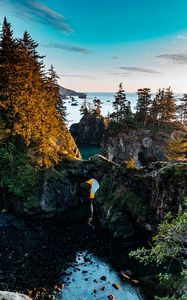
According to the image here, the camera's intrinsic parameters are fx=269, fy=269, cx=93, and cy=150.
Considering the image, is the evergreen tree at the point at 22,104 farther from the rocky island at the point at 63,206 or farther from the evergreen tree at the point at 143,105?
the evergreen tree at the point at 143,105

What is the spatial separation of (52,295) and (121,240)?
43.8 feet

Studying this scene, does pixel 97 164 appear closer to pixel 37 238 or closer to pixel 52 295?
pixel 37 238

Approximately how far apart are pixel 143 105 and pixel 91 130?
29.8m

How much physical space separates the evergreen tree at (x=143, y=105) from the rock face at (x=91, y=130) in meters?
23.0

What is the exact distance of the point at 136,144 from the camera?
243 ft

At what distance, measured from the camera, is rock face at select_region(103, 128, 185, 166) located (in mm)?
73438

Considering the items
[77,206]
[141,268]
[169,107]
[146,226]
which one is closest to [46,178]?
[77,206]

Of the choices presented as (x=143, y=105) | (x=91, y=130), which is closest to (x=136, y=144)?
(x=143, y=105)

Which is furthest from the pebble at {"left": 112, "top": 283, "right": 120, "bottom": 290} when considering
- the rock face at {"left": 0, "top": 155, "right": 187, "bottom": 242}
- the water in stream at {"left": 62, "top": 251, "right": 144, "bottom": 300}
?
the rock face at {"left": 0, "top": 155, "right": 187, "bottom": 242}

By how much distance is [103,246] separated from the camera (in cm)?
3381

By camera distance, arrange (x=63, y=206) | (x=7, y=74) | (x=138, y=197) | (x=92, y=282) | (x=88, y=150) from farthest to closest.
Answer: (x=88, y=150), (x=63, y=206), (x=7, y=74), (x=138, y=197), (x=92, y=282)

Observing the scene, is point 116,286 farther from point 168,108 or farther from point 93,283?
point 168,108

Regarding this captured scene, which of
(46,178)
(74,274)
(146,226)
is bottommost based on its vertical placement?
(74,274)

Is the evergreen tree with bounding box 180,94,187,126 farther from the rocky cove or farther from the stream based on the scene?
the stream
